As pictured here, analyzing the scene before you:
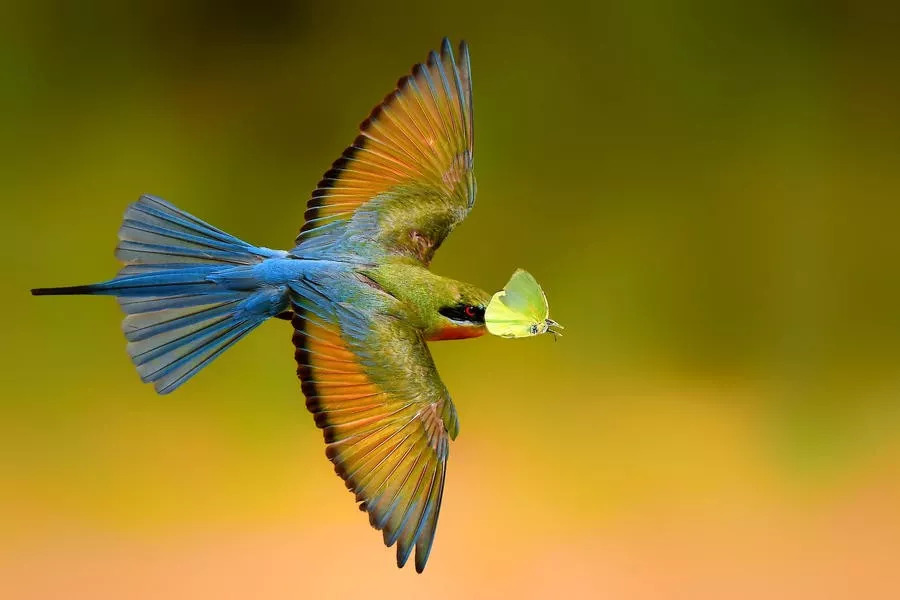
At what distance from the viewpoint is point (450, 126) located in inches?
27.8

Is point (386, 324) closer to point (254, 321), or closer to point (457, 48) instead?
point (254, 321)

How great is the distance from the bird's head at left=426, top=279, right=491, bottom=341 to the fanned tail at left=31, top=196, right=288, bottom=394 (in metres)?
0.10

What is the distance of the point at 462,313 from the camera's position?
0.59 m

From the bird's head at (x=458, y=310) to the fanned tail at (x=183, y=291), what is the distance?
3.8 inches

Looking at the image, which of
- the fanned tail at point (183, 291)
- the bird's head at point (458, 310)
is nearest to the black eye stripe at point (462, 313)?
the bird's head at point (458, 310)

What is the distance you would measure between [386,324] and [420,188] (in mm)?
141

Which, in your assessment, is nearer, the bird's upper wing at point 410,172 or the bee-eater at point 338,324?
the bee-eater at point 338,324

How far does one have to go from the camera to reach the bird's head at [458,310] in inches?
23.1

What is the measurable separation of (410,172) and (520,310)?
0.21m

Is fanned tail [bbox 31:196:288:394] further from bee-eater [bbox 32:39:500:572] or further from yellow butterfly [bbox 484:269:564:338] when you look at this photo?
yellow butterfly [bbox 484:269:564:338]

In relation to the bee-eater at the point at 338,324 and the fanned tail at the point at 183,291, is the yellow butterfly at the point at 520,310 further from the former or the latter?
the fanned tail at the point at 183,291

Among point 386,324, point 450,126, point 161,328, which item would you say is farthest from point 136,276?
point 450,126

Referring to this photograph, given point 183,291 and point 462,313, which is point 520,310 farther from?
point 183,291

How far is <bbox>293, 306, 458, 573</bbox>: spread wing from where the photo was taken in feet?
1.84
